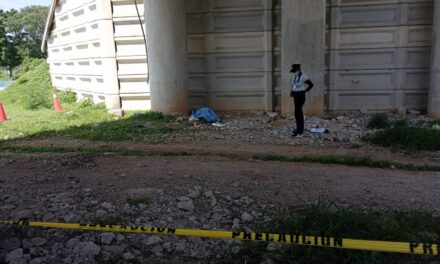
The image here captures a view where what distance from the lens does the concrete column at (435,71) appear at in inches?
370

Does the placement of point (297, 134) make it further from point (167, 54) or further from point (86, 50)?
point (86, 50)

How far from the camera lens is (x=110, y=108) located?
37.4ft

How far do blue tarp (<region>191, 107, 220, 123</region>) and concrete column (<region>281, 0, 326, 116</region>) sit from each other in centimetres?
193

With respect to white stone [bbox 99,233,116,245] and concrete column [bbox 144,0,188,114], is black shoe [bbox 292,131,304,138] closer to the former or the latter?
concrete column [bbox 144,0,188,114]

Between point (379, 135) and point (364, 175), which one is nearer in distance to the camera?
point (364, 175)

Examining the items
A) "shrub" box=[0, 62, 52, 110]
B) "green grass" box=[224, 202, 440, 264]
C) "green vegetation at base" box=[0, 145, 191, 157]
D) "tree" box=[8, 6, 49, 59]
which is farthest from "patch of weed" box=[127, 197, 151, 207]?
"tree" box=[8, 6, 49, 59]

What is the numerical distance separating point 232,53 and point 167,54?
66.2 inches

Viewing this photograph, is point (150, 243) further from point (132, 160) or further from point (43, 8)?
point (43, 8)

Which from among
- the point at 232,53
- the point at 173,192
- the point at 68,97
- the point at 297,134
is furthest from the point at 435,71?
the point at 68,97

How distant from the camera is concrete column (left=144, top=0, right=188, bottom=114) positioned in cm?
1002

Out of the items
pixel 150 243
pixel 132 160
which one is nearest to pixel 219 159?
pixel 132 160

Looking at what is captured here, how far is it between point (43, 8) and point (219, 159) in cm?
6953

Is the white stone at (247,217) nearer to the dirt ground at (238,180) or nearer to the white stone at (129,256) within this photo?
the dirt ground at (238,180)

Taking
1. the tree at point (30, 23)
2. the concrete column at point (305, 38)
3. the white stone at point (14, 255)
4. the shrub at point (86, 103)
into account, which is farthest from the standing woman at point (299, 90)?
the tree at point (30, 23)
